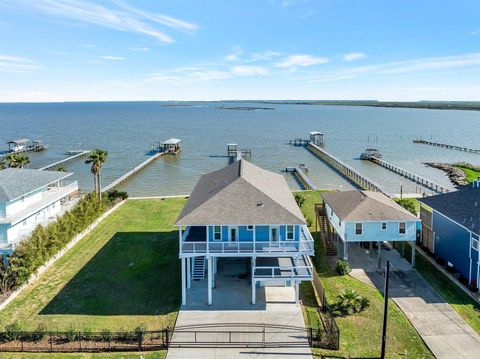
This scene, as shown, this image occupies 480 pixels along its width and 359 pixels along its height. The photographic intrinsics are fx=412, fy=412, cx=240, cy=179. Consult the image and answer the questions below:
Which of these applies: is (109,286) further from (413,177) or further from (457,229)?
(413,177)

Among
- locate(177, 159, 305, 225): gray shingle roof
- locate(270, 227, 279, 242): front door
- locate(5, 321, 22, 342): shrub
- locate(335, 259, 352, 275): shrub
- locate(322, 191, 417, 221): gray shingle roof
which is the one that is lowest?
locate(5, 321, 22, 342): shrub

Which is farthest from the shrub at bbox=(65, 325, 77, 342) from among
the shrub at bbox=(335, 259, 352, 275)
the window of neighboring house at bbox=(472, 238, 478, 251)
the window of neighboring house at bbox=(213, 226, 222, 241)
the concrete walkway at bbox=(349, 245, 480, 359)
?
the window of neighboring house at bbox=(472, 238, 478, 251)

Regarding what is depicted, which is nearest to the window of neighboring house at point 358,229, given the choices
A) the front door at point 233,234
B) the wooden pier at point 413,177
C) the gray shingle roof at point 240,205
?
the gray shingle roof at point 240,205

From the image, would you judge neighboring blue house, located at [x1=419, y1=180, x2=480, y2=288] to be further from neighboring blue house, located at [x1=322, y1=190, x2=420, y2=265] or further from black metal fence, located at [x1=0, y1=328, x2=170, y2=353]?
black metal fence, located at [x1=0, y1=328, x2=170, y2=353]

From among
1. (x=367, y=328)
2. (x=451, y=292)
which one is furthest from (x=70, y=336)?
(x=451, y=292)

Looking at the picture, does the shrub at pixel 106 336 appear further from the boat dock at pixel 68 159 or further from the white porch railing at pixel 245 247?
the boat dock at pixel 68 159

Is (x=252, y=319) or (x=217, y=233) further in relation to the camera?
(x=217, y=233)
